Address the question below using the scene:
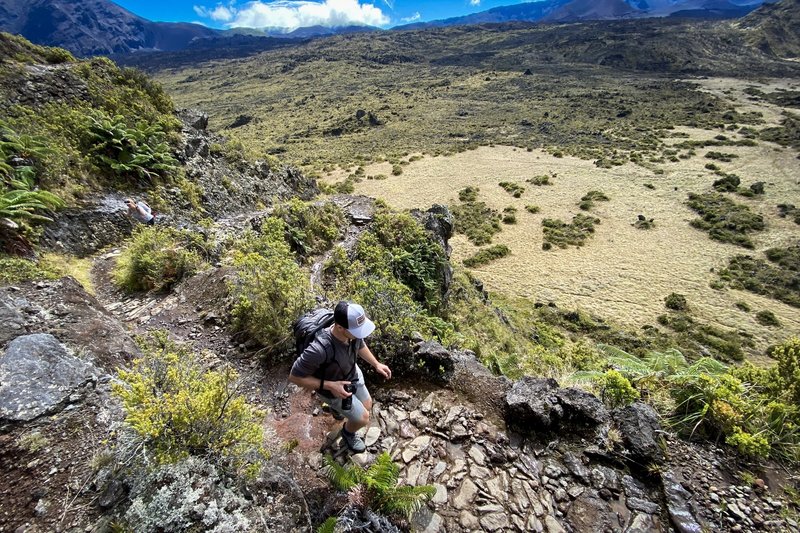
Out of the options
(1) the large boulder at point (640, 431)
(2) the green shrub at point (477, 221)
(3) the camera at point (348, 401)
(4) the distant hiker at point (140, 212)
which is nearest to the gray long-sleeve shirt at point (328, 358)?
(3) the camera at point (348, 401)

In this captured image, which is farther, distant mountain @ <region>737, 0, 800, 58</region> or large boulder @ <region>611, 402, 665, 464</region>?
distant mountain @ <region>737, 0, 800, 58</region>

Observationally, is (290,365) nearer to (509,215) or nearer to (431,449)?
(431,449)

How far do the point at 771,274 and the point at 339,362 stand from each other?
28.9 metres

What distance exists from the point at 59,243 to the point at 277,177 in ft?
35.2

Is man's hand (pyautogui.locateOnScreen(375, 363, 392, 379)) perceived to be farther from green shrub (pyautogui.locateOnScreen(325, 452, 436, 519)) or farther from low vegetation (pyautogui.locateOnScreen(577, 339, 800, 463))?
low vegetation (pyautogui.locateOnScreen(577, 339, 800, 463))

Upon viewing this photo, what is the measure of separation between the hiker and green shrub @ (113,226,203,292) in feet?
19.0

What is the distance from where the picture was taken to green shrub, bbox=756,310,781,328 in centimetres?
1834

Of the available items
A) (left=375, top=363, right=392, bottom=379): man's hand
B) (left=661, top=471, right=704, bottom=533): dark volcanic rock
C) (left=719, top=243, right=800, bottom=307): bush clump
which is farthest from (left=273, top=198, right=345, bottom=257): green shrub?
(left=719, top=243, right=800, bottom=307): bush clump

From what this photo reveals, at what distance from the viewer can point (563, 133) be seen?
56.8 m

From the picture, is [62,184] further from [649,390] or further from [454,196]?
[454,196]

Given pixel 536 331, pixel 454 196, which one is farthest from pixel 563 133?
pixel 536 331

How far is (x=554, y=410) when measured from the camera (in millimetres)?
5062

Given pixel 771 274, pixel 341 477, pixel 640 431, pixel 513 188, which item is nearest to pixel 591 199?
pixel 513 188

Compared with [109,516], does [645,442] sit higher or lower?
lower
